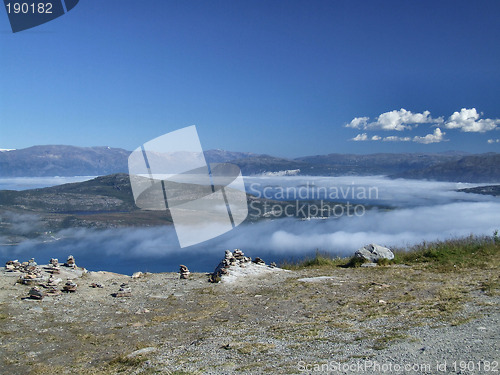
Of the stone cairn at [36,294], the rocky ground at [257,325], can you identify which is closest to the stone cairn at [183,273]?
the rocky ground at [257,325]

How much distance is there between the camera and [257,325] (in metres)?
10.6

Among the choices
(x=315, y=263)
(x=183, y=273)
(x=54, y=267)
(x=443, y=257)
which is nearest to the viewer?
(x=54, y=267)

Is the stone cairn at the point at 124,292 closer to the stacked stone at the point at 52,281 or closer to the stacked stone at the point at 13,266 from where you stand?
the stacked stone at the point at 52,281

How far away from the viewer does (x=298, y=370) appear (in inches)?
264

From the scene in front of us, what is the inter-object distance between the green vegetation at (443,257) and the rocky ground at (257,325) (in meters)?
2.02

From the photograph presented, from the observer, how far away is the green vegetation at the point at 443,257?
18547 millimetres

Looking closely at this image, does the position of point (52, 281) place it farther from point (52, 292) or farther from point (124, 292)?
point (124, 292)

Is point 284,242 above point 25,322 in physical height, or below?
below

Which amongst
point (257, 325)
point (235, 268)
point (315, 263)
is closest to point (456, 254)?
point (315, 263)

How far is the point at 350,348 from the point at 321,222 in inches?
5109

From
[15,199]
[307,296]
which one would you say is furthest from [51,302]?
[15,199]

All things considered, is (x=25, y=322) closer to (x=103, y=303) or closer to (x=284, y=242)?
(x=103, y=303)

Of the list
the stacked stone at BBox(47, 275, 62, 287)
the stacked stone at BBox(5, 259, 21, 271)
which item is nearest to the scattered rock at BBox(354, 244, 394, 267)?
the stacked stone at BBox(47, 275, 62, 287)

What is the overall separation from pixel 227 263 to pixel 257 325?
807 cm
